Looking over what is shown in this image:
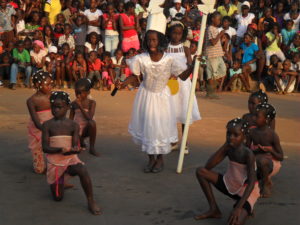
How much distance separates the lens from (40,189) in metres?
6.42

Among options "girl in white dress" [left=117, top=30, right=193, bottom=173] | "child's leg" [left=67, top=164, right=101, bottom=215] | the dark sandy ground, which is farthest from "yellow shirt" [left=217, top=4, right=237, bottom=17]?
"child's leg" [left=67, top=164, right=101, bottom=215]

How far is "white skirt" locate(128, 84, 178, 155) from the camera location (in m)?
7.07

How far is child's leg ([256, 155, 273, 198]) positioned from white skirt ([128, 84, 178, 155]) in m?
1.36

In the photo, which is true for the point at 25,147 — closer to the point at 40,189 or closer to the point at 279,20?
Result: the point at 40,189

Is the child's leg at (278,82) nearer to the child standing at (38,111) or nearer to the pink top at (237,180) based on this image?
the child standing at (38,111)

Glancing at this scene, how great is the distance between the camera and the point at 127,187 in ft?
21.2

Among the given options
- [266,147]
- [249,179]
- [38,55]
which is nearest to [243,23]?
[38,55]

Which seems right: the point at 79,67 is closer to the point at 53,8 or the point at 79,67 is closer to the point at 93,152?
the point at 53,8

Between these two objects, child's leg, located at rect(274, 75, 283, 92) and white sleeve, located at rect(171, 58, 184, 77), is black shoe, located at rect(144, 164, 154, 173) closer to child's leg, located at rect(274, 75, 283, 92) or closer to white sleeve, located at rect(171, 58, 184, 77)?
white sleeve, located at rect(171, 58, 184, 77)

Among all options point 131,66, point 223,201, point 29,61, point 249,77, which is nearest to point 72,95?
point 29,61

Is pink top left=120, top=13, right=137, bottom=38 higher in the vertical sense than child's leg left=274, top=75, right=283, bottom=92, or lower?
higher

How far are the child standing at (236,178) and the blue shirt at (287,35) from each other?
10.7m

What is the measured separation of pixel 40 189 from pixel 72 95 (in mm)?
6969

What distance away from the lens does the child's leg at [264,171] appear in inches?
241
